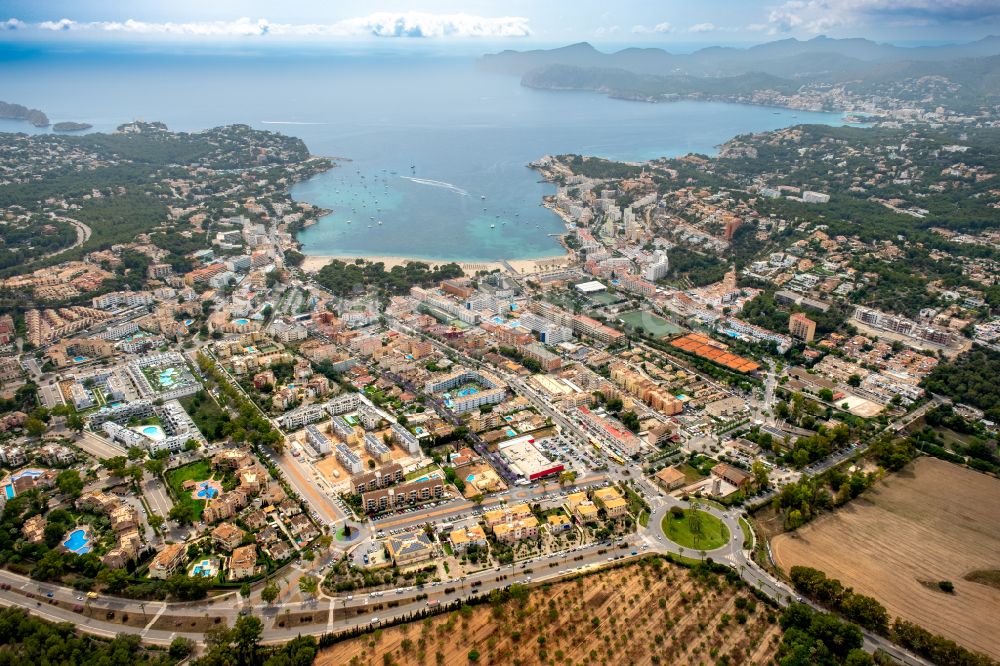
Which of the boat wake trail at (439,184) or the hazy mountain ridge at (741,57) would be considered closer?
the boat wake trail at (439,184)

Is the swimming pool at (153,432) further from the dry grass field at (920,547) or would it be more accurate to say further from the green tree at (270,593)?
the dry grass field at (920,547)

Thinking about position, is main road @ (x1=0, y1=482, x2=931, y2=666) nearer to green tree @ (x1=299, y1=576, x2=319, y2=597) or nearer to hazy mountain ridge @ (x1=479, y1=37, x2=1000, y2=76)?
green tree @ (x1=299, y1=576, x2=319, y2=597)

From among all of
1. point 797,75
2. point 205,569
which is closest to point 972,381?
point 205,569

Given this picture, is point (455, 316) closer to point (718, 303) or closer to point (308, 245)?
point (718, 303)

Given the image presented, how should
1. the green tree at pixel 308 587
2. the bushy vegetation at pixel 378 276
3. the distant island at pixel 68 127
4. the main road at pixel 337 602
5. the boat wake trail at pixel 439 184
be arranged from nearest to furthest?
the main road at pixel 337 602 → the green tree at pixel 308 587 → the bushy vegetation at pixel 378 276 → the boat wake trail at pixel 439 184 → the distant island at pixel 68 127

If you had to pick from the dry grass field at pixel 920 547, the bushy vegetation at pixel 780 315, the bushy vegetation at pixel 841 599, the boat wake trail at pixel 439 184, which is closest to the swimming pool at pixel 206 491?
the dry grass field at pixel 920 547

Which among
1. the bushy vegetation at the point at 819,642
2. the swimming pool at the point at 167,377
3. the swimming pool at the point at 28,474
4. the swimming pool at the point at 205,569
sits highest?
the bushy vegetation at the point at 819,642
